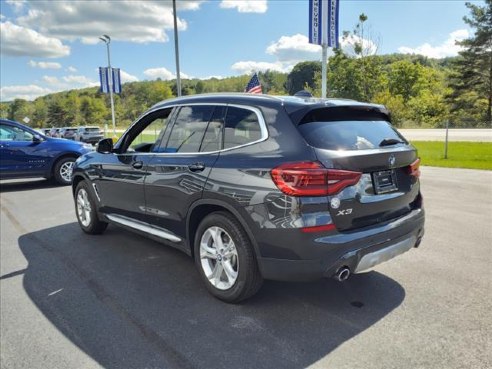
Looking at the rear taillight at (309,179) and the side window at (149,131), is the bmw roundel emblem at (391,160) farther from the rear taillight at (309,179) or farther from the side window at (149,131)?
the side window at (149,131)

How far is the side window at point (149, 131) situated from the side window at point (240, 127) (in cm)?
102

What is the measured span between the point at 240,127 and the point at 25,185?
9.91 m

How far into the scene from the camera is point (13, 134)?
10.4 m

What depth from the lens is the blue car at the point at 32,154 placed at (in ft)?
33.3

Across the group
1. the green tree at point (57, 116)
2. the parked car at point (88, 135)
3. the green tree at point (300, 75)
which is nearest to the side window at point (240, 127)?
the parked car at point (88, 135)

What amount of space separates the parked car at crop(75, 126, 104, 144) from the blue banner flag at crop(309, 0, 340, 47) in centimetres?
3004

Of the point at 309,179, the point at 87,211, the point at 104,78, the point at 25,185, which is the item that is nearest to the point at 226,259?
the point at 309,179

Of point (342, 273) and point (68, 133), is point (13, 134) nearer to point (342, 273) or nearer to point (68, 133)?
point (342, 273)

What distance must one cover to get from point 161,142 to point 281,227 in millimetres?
1897

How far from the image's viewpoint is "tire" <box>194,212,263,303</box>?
3355 mm

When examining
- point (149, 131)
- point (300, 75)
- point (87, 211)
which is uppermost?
point (300, 75)

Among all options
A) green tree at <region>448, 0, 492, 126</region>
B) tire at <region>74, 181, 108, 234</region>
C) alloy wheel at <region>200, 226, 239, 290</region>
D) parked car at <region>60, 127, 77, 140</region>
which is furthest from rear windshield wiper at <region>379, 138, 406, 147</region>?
green tree at <region>448, 0, 492, 126</region>

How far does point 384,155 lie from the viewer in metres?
3.37

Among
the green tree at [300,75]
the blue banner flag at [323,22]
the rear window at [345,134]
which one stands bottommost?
the rear window at [345,134]
